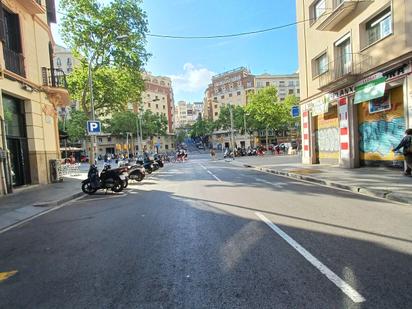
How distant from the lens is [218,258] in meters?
4.61

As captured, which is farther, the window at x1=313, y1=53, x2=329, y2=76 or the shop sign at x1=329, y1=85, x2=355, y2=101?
the window at x1=313, y1=53, x2=329, y2=76

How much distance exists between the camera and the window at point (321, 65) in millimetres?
20070

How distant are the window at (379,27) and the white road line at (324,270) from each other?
12.3 meters

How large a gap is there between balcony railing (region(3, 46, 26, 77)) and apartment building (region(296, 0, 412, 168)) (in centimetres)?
1546

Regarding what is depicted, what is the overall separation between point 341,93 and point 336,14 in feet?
13.3

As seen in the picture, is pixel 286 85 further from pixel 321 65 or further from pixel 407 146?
pixel 407 146

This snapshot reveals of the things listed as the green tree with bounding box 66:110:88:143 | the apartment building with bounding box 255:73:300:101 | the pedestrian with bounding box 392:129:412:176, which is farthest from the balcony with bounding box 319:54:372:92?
the apartment building with bounding box 255:73:300:101

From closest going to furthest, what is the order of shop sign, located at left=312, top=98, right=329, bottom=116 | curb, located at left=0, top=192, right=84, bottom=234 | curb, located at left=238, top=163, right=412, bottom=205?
curb, located at left=0, top=192, right=84, bottom=234, curb, located at left=238, top=163, right=412, bottom=205, shop sign, located at left=312, top=98, right=329, bottom=116

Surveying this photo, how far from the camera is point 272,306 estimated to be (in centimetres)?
318

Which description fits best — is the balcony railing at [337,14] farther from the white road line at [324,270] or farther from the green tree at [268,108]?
the green tree at [268,108]

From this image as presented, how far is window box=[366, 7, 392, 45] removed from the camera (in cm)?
→ 1404

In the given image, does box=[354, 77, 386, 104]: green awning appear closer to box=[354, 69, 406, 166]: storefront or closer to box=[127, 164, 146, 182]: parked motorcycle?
box=[354, 69, 406, 166]: storefront

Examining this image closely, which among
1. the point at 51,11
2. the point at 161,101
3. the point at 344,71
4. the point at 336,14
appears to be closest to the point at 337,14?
the point at 336,14

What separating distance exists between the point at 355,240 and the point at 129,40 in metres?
25.2
